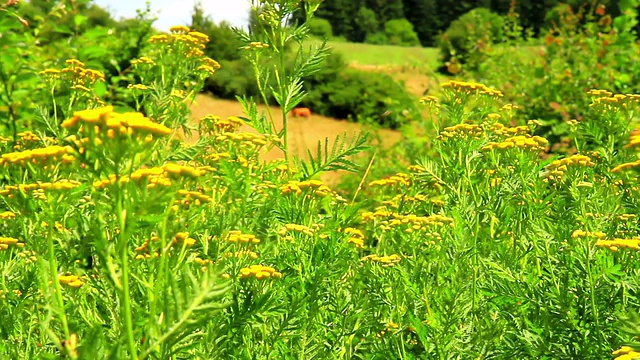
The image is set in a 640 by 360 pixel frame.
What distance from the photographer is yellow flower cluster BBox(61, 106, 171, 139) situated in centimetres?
134

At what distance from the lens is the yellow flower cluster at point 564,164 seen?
2.47 metres

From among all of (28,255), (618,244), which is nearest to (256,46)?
(28,255)

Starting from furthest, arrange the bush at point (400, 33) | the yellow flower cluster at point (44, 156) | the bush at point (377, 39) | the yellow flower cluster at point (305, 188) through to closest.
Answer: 1. the bush at point (400, 33)
2. the bush at point (377, 39)
3. the yellow flower cluster at point (305, 188)
4. the yellow flower cluster at point (44, 156)

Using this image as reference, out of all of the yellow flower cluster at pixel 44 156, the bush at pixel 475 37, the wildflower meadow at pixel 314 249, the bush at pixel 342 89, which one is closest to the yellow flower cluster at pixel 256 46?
the wildflower meadow at pixel 314 249

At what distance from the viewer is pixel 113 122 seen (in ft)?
4.39

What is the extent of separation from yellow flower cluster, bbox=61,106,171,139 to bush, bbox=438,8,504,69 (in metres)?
10.2

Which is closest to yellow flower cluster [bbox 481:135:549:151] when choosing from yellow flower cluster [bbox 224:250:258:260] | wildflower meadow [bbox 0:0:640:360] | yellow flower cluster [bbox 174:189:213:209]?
wildflower meadow [bbox 0:0:640:360]

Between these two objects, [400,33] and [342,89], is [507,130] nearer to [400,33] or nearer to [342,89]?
[342,89]

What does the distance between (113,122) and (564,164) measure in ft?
5.83

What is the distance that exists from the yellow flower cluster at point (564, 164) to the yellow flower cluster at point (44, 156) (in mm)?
1657

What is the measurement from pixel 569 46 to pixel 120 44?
18.9 ft

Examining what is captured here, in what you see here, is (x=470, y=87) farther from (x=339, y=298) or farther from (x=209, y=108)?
(x=209, y=108)

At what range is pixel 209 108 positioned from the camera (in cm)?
1403

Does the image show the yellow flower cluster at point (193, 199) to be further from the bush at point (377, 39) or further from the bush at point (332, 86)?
the bush at point (377, 39)
